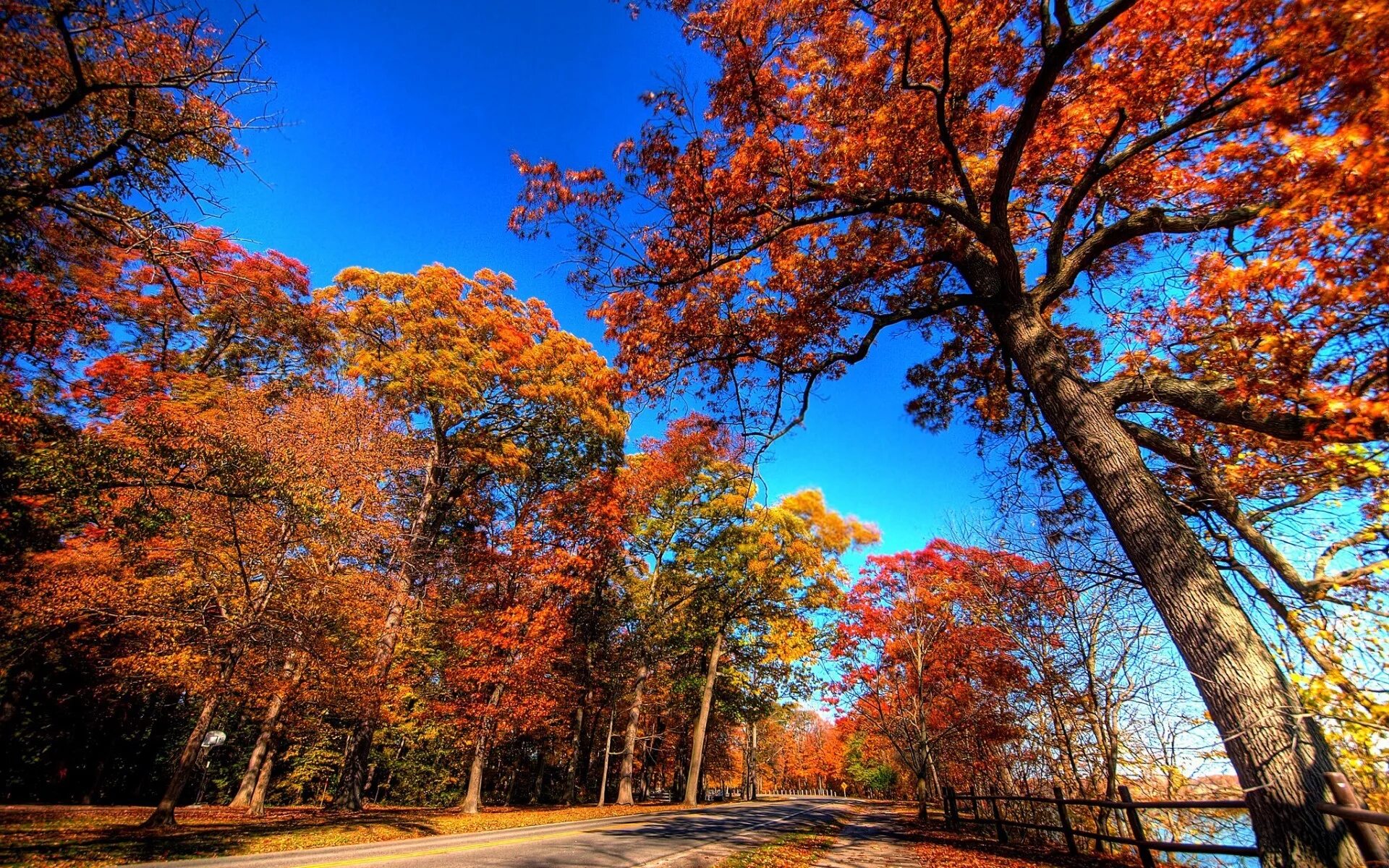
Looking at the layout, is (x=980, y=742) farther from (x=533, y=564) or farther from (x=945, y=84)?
(x=945, y=84)

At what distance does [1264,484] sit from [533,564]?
49.8 ft

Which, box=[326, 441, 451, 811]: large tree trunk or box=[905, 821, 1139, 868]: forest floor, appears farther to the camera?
box=[326, 441, 451, 811]: large tree trunk

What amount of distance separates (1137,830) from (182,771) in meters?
16.4

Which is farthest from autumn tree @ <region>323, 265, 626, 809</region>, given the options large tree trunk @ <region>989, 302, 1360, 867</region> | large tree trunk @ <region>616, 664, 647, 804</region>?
large tree trunk @ <region>989, 302, 1360, 867</region>

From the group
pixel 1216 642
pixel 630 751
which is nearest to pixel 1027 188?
pixel 1216 642

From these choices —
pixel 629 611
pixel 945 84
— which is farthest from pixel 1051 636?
pixel 629 611

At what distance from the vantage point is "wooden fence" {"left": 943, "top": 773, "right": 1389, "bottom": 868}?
109 inches

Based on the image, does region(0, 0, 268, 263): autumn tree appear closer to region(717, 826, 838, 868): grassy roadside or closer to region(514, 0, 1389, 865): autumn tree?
region(514, 0, 1389, 865): autumn tree

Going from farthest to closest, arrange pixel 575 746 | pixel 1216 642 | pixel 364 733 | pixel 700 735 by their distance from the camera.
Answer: pixel 575 746 → pixel 700 735 → pixel 364 733 → pixel 1216 642

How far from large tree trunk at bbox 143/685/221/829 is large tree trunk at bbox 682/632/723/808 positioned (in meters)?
14.4

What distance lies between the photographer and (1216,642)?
3373mm

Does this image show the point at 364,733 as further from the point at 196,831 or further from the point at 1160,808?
the point at 1160,808

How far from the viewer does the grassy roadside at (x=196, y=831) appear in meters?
6.47

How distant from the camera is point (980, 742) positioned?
51.8 ft
